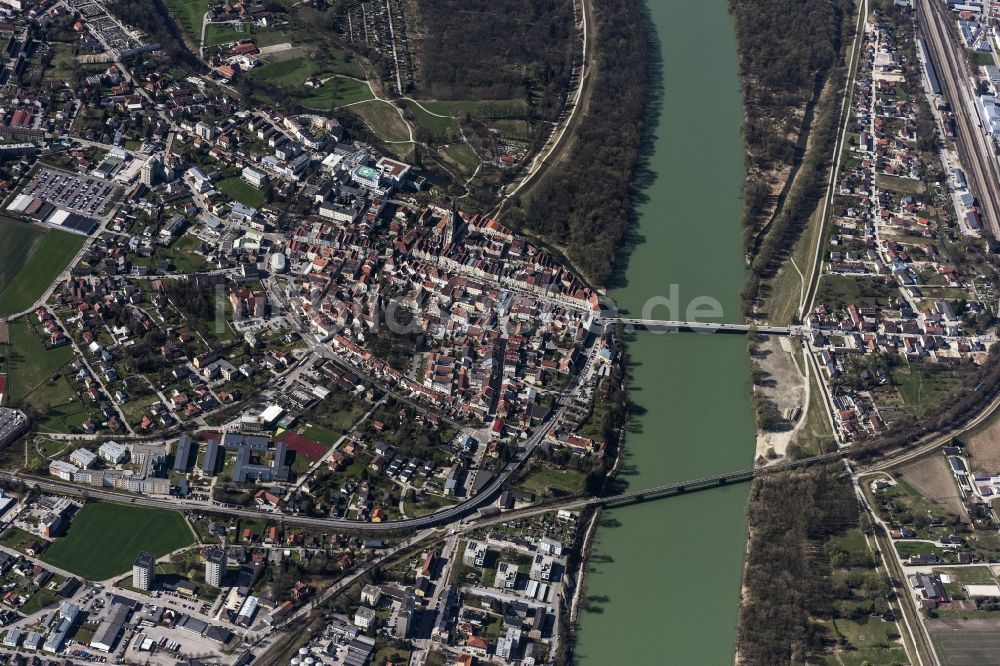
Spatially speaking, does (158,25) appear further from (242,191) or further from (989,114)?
(989,114)

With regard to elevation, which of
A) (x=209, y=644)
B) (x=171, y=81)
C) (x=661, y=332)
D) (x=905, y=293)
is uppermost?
(x=171, y=81)

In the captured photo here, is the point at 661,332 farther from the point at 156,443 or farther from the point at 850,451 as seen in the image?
the point at 156,443

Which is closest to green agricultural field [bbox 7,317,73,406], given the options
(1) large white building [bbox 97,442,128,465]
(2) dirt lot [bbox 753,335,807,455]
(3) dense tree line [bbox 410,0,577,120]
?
(1) large white building [bbox 97,442,128,465]

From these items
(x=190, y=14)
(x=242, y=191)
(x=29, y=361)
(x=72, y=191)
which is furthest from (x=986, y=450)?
(x=190, y=14)

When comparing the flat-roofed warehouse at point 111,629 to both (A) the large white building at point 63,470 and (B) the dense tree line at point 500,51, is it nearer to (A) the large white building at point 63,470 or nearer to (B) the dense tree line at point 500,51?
(A) the large white building at point 63,470

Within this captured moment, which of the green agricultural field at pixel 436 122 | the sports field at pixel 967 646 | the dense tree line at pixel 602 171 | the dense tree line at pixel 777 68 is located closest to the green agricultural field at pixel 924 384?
the sports field at pixel 967 646

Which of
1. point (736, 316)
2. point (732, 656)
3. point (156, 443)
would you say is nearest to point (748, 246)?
point (736, 316)
